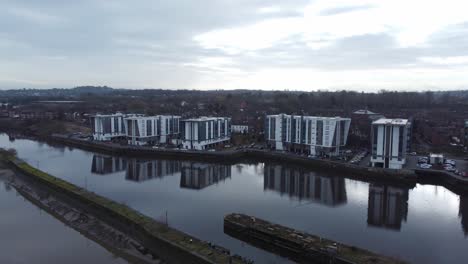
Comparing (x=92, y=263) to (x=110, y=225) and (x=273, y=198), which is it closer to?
(x=110, y=225)

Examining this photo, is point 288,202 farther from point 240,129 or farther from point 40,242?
point 240,129

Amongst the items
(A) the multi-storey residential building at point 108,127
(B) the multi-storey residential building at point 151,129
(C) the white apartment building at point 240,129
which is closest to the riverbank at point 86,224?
(B) the multi-storey residential building at point 151,129

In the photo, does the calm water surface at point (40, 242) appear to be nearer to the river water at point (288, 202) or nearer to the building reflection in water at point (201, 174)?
the river water at point (288, 202)

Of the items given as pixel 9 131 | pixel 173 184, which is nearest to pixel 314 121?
pixel 173 184

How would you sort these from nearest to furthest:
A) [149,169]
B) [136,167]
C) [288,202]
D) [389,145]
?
[288,202]
[389,145]
[149,169]
[136,167]

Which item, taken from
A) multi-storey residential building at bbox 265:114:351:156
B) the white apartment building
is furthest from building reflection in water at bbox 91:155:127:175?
the white apartment building


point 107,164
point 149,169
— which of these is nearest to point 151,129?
point 107,164
